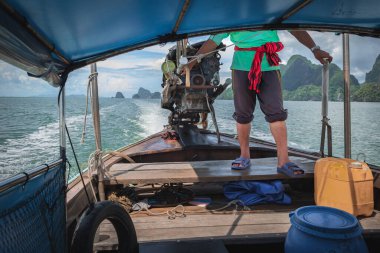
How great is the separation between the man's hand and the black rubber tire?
2071 millimetres

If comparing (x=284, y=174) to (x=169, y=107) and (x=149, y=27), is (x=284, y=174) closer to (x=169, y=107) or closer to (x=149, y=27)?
(x=149, y=27)

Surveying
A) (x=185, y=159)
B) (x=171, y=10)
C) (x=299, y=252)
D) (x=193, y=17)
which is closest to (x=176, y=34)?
(x=193, y=17)

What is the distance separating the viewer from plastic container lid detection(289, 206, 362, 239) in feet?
4.72

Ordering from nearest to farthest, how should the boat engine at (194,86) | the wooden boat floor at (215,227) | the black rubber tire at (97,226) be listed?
the black rubber tire at (97,226) < the wooden boat floor at (215,227) < the boat engine at (194,86)

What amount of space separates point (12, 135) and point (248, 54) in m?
11.3

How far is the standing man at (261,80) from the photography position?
8.30 ft

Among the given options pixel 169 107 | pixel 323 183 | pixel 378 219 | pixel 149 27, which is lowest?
pixel 378 219

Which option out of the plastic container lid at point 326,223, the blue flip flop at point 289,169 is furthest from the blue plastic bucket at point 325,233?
the blue flip flop at point 289,169

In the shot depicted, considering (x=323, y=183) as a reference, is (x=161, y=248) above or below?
below

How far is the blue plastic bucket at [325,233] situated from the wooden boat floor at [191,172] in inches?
34.1

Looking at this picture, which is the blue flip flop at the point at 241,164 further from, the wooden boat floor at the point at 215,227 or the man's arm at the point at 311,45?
the man's arm at the point at 311,45

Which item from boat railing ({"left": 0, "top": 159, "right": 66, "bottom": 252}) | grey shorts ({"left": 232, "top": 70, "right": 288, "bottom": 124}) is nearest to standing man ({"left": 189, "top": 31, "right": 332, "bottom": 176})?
grey shorts ({"left": 232, "top": 70, "right": 288, "bottom": 124})

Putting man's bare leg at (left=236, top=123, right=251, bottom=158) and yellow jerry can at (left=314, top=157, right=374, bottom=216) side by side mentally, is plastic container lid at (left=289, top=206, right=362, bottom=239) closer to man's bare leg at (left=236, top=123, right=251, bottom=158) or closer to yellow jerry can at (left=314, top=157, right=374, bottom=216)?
yellow jerry can at (left=314, top=157, right=374, bottom=216)

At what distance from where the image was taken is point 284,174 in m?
2.51
